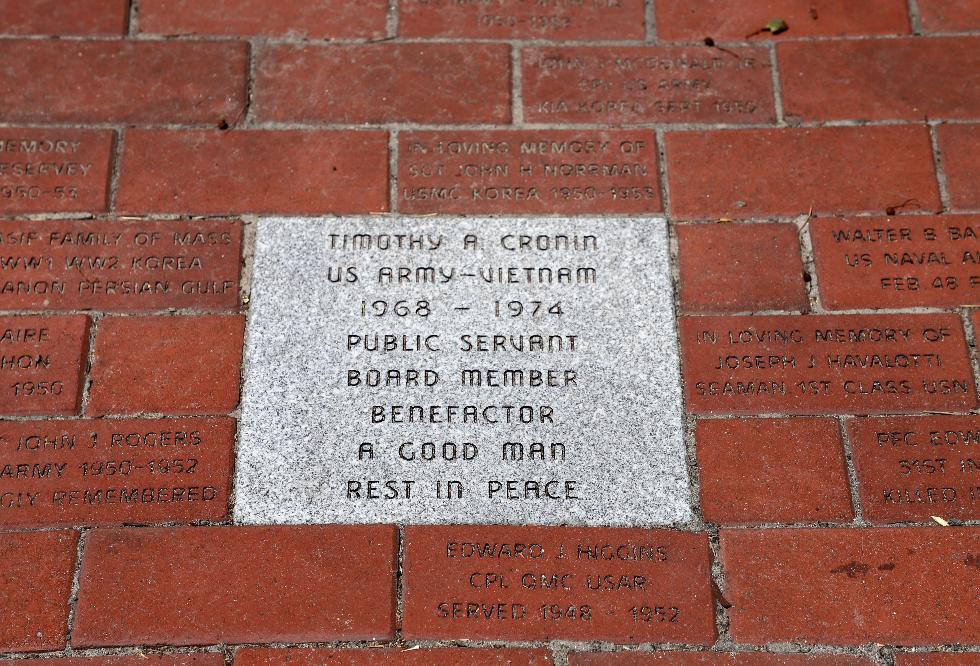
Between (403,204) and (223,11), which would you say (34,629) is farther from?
(223,11)

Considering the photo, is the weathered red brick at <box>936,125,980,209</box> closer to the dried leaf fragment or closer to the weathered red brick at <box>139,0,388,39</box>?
the dried leaf fragment

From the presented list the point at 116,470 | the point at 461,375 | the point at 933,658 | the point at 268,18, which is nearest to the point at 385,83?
the point at 268,18

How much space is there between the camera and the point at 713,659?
1.34 m

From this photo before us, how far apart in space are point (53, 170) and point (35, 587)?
2.47ft

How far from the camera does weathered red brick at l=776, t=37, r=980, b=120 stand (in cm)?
161

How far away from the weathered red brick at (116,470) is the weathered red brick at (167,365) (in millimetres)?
35

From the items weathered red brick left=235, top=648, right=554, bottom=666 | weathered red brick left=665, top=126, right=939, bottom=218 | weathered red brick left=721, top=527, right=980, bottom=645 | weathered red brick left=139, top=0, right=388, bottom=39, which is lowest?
weathered red brick left=235, top=648, right=554, bottom=666

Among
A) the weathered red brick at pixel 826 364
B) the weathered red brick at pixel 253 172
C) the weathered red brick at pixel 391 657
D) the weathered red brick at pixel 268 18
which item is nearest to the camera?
the weathered red brick at pixel 391 657

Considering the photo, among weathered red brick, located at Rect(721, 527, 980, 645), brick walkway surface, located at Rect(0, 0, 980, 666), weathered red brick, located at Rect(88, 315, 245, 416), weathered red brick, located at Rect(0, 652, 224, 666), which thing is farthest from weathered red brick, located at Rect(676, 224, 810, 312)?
weathered red brick, located at Rect(0, 652, 224, 666)

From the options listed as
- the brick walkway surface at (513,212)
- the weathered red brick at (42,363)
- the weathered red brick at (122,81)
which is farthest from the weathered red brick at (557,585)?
the weathered red brick at (122,81)

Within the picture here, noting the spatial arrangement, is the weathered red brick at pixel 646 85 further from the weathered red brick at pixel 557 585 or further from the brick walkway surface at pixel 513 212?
the weathered red brick at pixel 557 585

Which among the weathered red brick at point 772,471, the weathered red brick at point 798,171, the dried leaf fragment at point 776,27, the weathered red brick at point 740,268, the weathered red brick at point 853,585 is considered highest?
the dried leaf fragment at point 776,27

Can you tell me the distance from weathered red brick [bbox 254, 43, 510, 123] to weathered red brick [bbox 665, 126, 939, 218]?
0.38 meters

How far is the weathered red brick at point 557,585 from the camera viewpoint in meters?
1.35
